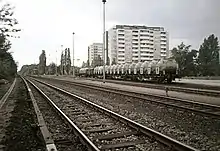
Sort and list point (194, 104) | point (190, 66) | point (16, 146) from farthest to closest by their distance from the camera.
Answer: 1. point (190, 66)
2. point (194, 104)
3. point (16, 146)

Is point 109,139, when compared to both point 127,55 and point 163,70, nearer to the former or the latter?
point 163,70

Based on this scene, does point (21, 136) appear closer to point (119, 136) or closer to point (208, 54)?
point (119, 136)

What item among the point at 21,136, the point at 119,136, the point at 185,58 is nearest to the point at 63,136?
the point at 21,136

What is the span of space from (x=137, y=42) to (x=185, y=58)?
73.1m

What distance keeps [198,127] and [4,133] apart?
20.5 feet

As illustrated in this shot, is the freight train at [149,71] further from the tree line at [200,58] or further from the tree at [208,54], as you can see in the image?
the tree at [208,54]

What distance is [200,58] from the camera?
316 ft

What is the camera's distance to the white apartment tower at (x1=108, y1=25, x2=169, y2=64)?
Answer: 15475 centimetres

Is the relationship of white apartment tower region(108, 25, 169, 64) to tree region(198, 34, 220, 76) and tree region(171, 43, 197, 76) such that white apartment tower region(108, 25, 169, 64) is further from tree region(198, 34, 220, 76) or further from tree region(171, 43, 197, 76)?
tree region(171, 43, 197, 76)

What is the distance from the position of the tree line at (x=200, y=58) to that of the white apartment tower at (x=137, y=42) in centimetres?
5240

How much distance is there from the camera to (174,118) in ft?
38.0

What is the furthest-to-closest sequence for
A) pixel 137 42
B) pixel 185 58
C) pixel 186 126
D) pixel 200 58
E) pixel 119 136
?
pixel 137 42 → pixel 200 58 → pixel 185 58 → pixel 186 126 → pixel 119 136

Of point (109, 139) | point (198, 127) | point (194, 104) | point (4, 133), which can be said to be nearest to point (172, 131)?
point (198, 127)

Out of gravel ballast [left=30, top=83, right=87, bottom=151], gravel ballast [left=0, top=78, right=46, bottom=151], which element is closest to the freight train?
gravel ballast [left=30, top=83, right=87, bottom=151]
